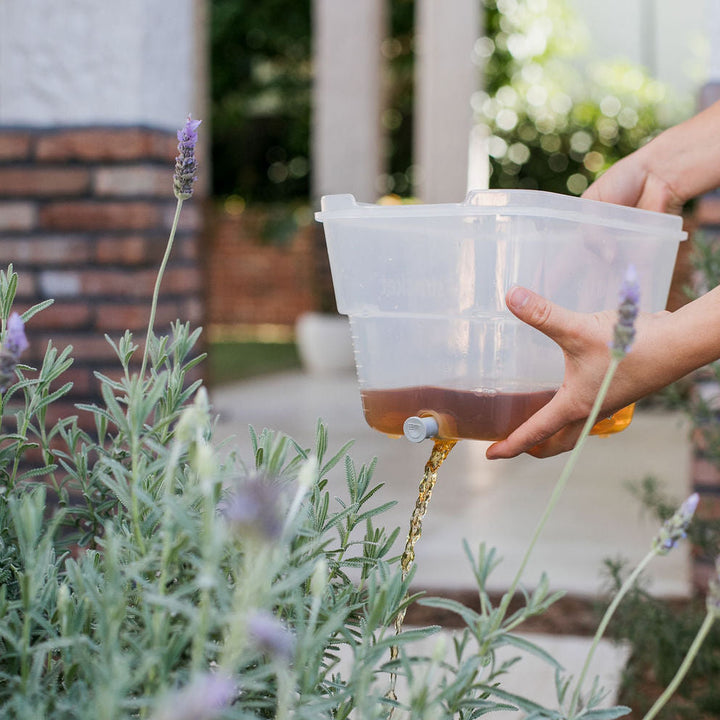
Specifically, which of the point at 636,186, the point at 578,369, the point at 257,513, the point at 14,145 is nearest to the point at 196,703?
the point at 257,513

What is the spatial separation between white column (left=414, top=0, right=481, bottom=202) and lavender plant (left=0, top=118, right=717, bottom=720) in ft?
24.2

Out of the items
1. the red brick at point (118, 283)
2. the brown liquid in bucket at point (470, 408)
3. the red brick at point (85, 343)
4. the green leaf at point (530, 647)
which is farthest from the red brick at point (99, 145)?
the green leaf at point (530, 647)

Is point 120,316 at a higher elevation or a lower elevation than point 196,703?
lower

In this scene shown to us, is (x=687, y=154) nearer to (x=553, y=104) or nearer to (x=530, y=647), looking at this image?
(x=530, y=647)

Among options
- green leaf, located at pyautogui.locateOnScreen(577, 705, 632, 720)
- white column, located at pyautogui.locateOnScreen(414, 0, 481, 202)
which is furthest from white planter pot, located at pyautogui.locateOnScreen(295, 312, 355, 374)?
green leaf, located at pyautogui.locateOnScreen(577, 705, 632, 720)

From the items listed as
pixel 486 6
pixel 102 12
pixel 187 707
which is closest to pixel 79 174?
pixel 102 12

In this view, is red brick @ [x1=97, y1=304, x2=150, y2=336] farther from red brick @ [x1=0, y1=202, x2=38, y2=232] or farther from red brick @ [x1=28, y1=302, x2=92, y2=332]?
red brick @ [x1=0, y1=202, x2=38, y2=232]

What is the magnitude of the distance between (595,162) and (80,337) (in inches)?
455

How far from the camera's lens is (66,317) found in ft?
9.87

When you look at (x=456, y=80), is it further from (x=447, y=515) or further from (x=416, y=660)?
(x=416, y=660)

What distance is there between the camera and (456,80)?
8.45 meters

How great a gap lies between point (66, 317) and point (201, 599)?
2.25 meters

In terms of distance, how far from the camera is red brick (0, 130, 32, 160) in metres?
3.05

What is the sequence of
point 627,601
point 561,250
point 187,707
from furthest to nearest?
point 627,601
point 561,250
point 187,707
